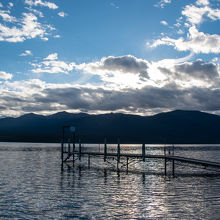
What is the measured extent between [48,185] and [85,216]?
39.5 ft

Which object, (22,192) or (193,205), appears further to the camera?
(22,192)

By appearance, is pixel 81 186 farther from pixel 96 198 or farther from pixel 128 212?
pixel 128 212

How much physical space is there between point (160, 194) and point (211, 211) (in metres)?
6.10

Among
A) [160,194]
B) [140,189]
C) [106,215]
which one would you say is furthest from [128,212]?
[140,189]

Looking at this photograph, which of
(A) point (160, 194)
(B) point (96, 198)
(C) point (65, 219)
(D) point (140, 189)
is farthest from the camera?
(D) point (140, 189)

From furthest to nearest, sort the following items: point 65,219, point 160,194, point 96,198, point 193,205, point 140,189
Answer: point 140,189, point 160,194, point 96,198, point 193,205, point 65,219

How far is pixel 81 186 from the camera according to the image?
26953mm

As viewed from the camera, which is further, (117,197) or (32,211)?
(117,197)

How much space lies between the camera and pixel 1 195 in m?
21.8

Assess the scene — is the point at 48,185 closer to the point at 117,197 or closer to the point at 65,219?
the point at 117,197

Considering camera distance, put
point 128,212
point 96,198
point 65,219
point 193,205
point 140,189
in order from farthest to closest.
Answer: point 140,189, point 96,198, point 193,205, point 128,212, point 65,219

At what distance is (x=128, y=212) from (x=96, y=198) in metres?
4.65

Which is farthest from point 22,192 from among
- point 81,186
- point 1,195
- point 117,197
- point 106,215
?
point 106,215

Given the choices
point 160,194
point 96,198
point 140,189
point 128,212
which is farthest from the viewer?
point 140,189
